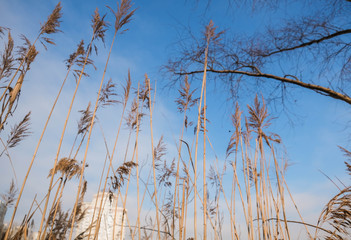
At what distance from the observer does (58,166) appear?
1894 mm

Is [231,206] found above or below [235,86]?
below

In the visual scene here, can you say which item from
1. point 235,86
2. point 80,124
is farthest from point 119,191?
point 235,86

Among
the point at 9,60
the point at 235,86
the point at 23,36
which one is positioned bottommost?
the point at 9,60

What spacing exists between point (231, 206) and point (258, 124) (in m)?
0.82

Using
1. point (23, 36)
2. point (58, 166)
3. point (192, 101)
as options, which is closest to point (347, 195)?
point (192, 101)

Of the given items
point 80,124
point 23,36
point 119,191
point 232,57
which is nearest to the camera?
point 119,191

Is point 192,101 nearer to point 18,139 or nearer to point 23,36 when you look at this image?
point 23,36

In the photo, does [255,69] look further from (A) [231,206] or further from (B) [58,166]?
(B) [58,166]

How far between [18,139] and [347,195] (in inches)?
123

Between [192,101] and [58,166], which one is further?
[192,101]

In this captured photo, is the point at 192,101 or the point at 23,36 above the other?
the point at 23,36

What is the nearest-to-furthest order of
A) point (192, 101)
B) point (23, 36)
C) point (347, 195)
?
point (347, 195) < point (23, 36) < point (192, 101)

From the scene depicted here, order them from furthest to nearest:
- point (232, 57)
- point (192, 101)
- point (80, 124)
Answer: point (232, 57) < point (80, 124) < point (192, 101)

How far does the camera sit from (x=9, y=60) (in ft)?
7.76
